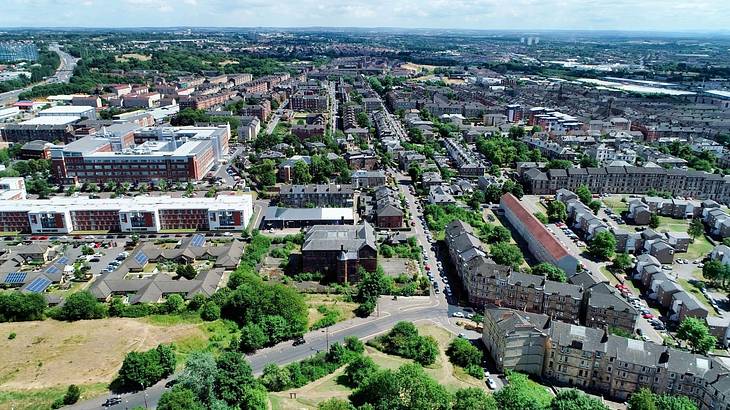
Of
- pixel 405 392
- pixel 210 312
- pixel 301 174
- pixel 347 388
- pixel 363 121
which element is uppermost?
pixel 363 121

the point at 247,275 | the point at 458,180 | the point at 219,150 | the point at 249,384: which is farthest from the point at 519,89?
the point at 249,384

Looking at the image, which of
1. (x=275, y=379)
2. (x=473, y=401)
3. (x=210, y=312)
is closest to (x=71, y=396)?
(x=210, y=312)

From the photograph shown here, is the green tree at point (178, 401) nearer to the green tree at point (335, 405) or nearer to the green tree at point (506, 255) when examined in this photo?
the green tree at point (335, 405)

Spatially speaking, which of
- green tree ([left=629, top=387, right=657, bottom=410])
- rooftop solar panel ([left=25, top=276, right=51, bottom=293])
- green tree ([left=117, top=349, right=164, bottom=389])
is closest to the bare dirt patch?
green tree ([left=117, top=349, right=164, bottom=389])

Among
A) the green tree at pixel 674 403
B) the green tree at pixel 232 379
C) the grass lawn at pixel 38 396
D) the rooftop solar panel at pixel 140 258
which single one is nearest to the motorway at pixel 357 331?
the grass lawn at pixel 38 396

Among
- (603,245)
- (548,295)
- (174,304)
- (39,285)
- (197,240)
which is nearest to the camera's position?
(548,295)

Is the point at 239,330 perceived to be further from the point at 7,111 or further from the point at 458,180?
the point at 7,111

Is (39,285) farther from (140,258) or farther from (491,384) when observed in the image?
(491,384)
